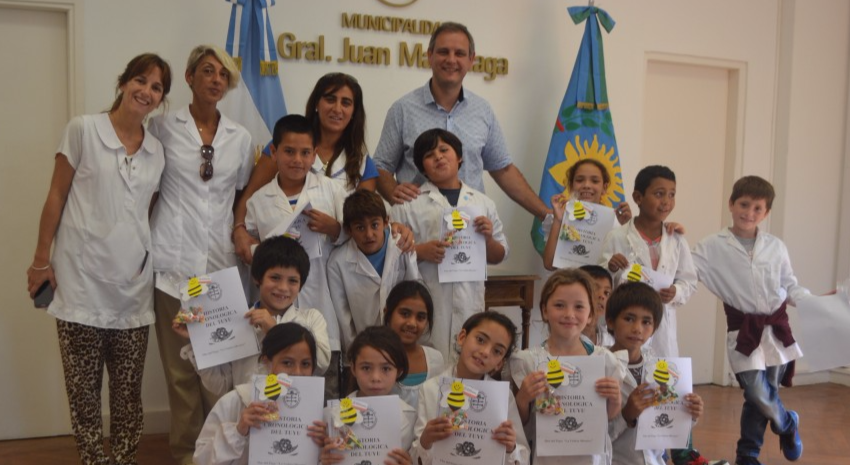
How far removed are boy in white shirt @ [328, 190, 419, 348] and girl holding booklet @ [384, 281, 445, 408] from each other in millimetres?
108

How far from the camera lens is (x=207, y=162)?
3.26m

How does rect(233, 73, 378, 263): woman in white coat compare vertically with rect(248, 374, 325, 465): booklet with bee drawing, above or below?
above

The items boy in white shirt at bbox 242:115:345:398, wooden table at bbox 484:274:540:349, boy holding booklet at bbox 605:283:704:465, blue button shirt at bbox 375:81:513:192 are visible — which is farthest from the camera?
wooden table at bbox 484:274:540:349

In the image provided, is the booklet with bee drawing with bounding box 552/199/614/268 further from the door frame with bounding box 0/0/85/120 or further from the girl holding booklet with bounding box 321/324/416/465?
the door frame with bounding box 0/0/85/120

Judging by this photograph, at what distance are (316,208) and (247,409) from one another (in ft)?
3.11

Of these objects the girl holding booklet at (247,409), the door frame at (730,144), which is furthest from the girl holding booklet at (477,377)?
the door frame at (730,144)

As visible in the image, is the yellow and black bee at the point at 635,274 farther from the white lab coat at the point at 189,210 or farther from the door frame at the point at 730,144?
the door frame at the point at 730,144

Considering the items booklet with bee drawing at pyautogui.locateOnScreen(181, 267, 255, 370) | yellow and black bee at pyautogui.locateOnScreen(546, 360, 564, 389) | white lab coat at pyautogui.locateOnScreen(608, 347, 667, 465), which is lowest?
white lab coat at pyautogui.locateOnScreen(608, 347, 667, 465)

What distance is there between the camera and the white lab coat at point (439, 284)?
10.6ft

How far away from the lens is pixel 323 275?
313 cm

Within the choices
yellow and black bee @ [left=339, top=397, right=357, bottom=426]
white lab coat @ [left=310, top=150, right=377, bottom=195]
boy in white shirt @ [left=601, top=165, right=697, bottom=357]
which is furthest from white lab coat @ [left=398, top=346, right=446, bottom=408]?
boy in white shirt @ [left=601, top=165, right=697, bottom=357]

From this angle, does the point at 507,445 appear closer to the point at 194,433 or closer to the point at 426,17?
the point at 194,433

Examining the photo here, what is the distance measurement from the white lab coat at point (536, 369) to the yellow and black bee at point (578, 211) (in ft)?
2.83

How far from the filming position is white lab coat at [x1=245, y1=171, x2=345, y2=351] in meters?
3.11
